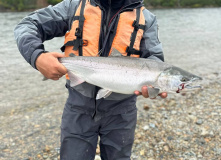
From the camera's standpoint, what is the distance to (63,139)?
299 cm

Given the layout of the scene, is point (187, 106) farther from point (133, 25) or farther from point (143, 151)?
point (133, 25)

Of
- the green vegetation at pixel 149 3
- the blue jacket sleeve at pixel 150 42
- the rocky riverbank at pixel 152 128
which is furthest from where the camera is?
the green vegetation at pixel 149 3

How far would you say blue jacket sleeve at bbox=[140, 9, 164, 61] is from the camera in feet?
9.96

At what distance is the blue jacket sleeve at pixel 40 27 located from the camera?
101 inches

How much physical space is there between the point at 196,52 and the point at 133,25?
13505mm

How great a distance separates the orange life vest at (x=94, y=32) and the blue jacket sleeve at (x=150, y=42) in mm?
89

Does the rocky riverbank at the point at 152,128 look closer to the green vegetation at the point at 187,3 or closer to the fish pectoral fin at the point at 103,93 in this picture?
the fish pectoral fin at the point at 103,93

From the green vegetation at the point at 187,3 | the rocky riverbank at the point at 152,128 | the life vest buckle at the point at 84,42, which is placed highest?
the life vest buckle at the point at 84,42

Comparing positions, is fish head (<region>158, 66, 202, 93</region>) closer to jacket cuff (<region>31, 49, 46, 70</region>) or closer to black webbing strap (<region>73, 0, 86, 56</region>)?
black webbing strap (<region>73, 0, 86, 56</region>)

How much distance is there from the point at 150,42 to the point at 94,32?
77cm

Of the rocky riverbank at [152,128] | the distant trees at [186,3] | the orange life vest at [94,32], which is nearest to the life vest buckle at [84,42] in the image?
the orange life vest at [94,32]

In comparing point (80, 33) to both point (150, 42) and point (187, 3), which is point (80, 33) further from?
point (187, 3)

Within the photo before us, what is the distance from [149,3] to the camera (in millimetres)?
63656

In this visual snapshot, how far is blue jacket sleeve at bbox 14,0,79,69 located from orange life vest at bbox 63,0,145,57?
16 centimetres
